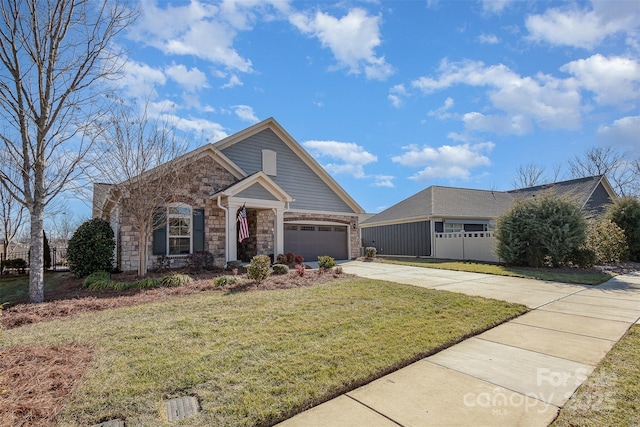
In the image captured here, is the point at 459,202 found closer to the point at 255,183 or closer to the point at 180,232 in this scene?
the point at 255,183

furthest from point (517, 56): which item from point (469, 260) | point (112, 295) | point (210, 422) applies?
point (112, 295)

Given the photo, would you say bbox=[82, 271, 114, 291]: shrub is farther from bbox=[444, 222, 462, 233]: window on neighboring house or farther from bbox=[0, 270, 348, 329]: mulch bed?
bbox=[444, 222, 462, 233]: window on neighboring house

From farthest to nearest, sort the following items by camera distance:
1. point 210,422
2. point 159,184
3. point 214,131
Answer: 1. point 214,131
2. point 159,184
3. point 210,422

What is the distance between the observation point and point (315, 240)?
16922mm

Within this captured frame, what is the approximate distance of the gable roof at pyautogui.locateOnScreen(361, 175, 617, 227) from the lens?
65.6 ft

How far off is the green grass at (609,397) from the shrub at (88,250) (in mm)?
12143

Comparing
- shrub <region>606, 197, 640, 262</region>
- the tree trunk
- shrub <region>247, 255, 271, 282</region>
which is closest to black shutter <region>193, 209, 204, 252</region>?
shrub <region>247, 255, 271, 282</region>

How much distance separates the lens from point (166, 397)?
2.93 m

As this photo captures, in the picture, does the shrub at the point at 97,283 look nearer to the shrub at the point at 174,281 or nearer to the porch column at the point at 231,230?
the shrub at the point at 174,281

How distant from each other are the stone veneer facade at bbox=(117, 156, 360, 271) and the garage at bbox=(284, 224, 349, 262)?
1239mm

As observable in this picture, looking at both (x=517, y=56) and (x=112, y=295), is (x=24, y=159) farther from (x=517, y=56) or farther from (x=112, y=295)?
(x=517, y=56)

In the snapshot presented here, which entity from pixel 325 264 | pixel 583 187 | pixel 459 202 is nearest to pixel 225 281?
pixel 325 264

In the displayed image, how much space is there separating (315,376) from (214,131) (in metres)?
11.5

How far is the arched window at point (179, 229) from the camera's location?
1186 centimetres
